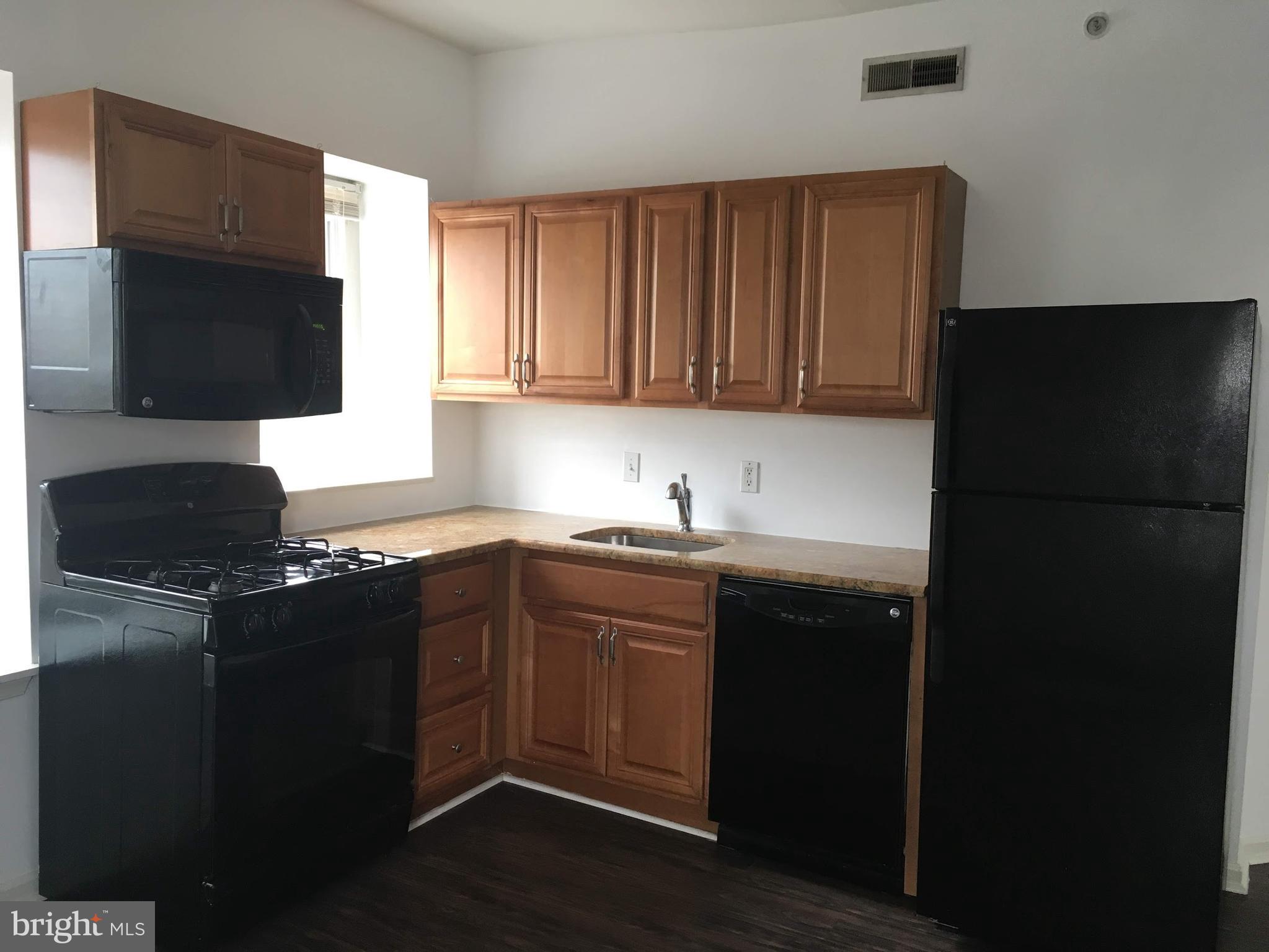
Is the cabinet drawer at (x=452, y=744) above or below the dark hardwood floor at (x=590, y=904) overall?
above

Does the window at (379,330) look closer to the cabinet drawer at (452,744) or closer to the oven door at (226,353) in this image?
the oven door at (226,353)

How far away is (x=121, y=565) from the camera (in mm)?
2600

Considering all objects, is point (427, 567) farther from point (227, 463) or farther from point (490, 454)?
point (490, 454)

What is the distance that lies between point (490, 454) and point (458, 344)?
609mm

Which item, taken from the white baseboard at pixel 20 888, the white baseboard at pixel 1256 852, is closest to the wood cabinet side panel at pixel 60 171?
the white baseboard at pixel 20 888

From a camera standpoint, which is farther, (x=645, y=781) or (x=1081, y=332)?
(x=645, y=781)

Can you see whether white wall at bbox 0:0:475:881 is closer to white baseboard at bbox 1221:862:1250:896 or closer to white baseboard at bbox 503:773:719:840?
white baseboard at bbox 503:773:719:840

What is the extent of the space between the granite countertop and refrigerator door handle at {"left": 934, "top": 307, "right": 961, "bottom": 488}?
0.39 meters

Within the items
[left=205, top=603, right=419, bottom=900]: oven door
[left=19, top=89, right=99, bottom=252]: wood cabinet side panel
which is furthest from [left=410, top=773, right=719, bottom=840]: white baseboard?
[left=19, top=89, right=99, bottom=252]: wood cabinet side panel

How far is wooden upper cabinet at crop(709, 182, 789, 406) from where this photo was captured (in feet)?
10.5

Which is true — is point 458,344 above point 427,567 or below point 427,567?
above

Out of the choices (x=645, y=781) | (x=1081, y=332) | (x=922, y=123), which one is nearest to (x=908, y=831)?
(x=645, y=781)

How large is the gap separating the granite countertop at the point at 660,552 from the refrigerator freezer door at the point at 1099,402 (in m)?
0.49

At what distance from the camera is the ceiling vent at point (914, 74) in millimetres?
3244
